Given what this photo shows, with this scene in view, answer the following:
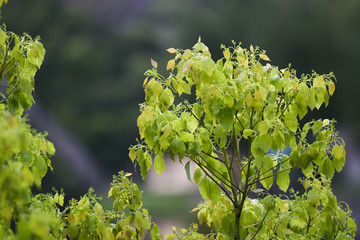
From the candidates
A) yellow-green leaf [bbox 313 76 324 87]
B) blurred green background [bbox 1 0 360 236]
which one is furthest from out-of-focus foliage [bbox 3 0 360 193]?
yellow-green leaf [bbox 313 76 324 87]

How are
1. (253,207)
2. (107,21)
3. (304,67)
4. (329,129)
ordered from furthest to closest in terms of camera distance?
(107,21), (304,67), (253,207), (329,129)

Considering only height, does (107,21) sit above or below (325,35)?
above

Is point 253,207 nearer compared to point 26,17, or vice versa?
point 253,207

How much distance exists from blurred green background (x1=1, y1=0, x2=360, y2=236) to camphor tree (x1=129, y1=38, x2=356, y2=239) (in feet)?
11.2

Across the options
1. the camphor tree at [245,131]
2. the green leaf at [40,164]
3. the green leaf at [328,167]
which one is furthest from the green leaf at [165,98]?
the green leaf at [328,167]

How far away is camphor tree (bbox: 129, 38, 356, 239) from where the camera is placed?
1327 mm

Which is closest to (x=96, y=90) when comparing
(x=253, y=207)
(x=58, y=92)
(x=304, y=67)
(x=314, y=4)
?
(x=58, y=92)

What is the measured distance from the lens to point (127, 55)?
5.14m

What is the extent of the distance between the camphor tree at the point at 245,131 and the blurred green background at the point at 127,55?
340 cm

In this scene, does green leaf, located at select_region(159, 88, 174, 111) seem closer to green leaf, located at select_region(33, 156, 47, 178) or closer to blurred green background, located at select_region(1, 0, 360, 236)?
green leaf, located at select_region(33, 156, 47, 178)

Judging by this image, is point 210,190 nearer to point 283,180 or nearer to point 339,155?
point 283,180

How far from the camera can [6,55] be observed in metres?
1.34

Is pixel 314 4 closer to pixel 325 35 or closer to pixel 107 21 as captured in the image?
pixel 325 35

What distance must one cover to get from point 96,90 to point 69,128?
0.49 metres
